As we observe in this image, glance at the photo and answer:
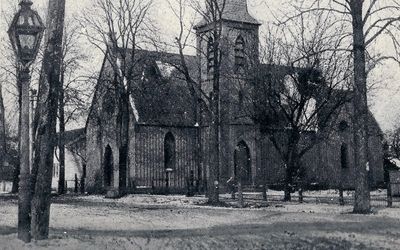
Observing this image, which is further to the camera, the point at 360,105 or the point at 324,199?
the point at 324,199

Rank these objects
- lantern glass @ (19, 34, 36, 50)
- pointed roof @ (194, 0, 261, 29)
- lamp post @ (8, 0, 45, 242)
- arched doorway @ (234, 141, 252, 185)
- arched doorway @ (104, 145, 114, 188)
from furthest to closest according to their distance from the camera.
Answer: arched doorway @ (104, 145, 114, 188) → arched doorway @ (234, 141, 252, 185) → pointed roof @ (194, 0, 261, 29) → lantern glass @ (19, 34, 36, 50) → lamp post @ (8, 0, 45, 242)

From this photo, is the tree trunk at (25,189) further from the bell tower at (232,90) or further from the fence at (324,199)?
the bell tower at (232,90)

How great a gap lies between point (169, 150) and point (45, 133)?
3602 cm

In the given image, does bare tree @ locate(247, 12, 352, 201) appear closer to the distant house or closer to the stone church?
the stone church

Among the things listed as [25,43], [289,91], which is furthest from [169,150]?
[25,43]

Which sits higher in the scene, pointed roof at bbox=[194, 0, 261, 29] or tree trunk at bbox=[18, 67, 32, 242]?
pointed roof at bbox=[194, 0, 261, 29]

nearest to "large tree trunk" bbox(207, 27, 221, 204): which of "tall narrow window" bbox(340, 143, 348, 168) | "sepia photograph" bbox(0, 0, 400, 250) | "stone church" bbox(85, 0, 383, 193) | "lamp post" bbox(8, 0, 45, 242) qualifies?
"sepia photograph" bbox(0, 0, 400, 250)

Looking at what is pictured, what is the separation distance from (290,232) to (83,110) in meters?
30.0

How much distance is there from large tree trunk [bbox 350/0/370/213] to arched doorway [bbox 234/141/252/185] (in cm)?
2621

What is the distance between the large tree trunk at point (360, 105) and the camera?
62.7 ft

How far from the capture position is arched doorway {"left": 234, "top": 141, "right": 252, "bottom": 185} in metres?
45.7

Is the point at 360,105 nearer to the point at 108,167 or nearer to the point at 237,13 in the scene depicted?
the point at 237,13

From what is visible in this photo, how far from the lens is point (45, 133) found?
35.4ft

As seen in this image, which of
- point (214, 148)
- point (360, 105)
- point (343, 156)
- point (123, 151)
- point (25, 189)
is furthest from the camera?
point (343, 156)
